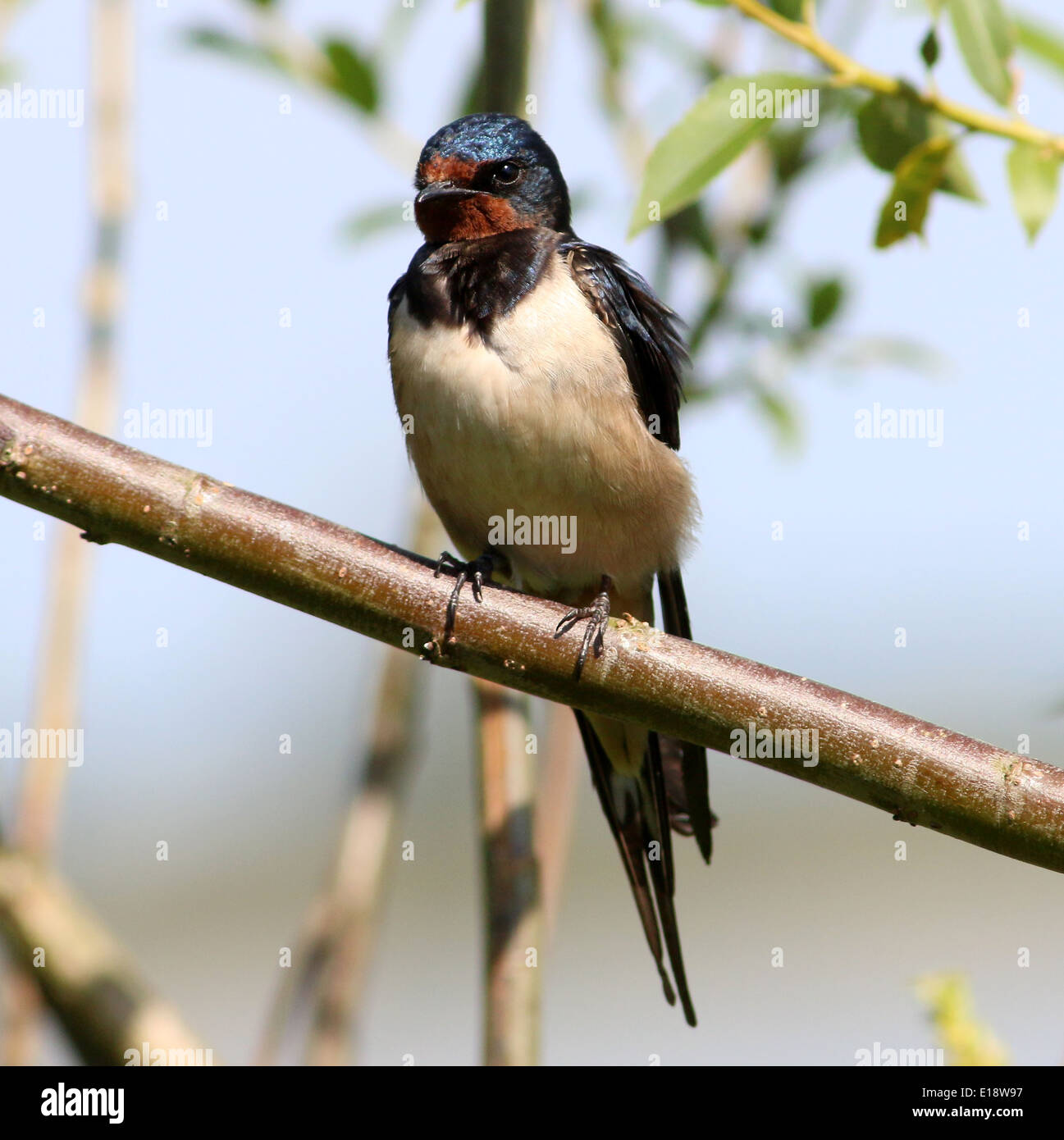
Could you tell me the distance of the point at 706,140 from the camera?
2225 millimetres

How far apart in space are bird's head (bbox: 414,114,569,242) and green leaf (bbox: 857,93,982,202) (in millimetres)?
1427

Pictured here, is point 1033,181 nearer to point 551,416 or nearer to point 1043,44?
point 1043,44

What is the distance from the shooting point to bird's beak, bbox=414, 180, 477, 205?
3.72 m

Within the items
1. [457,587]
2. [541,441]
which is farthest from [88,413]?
[541,441]

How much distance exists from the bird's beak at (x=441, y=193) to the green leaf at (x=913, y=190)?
169cm

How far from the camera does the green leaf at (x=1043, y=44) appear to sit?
257cm

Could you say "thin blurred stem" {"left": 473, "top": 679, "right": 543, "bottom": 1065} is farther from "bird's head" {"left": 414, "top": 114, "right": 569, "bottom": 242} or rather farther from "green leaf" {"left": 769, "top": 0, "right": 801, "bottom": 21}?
"bird's head" {"left": 414, "top": 114, "right": 569, "bottom": 242}

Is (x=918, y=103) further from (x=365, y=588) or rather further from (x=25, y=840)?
(x=25, y=840)

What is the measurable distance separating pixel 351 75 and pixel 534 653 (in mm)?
1414

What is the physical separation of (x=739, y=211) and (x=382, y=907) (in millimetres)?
1769

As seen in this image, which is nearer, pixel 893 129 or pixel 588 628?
pixel 893 129

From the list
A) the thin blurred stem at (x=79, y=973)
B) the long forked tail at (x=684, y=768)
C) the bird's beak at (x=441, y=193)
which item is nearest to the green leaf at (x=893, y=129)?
the long forked tail at (x=684, y=768)

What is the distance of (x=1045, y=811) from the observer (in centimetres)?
215

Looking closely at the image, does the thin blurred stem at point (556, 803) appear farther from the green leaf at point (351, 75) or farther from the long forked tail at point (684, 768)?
the green leaf at point (351, 75)
